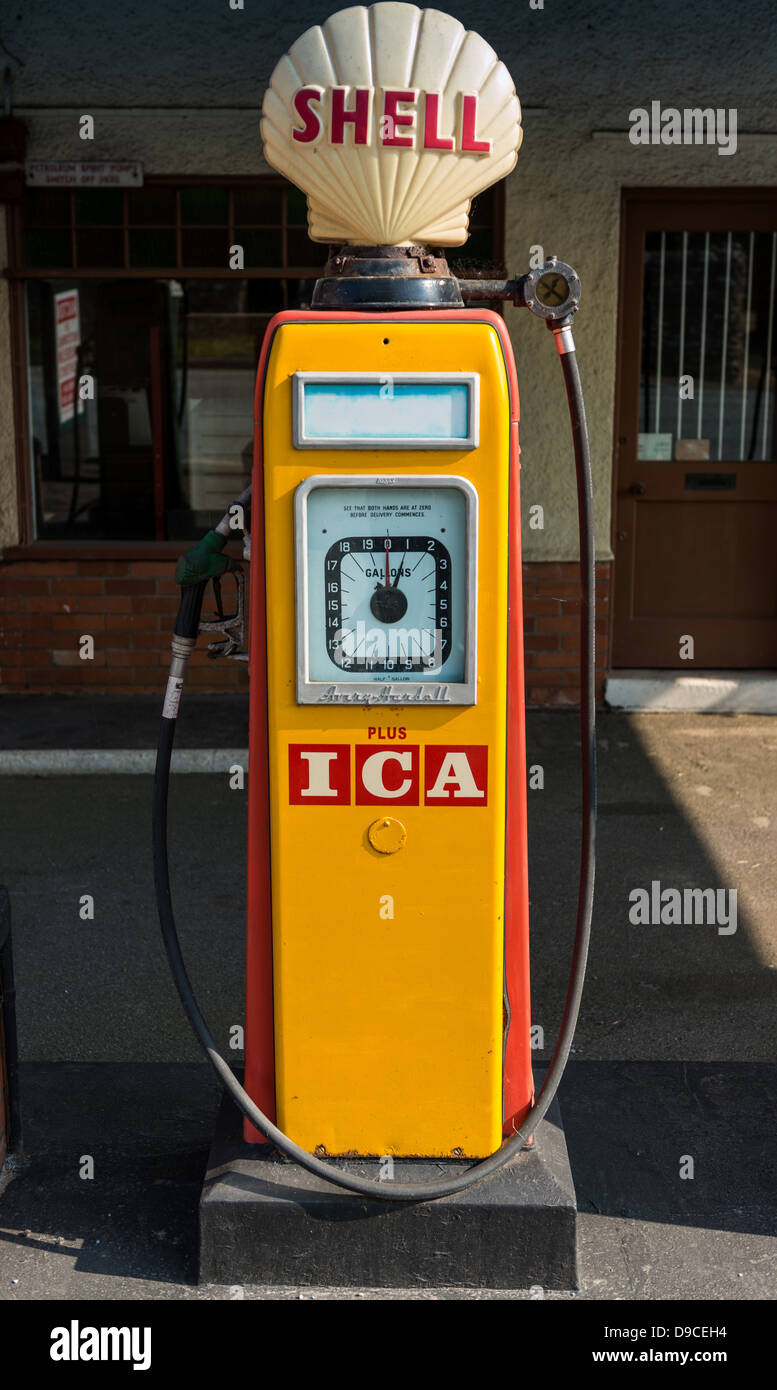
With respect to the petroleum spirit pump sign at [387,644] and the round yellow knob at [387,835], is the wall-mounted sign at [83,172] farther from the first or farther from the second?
the round yellow knob at [387,835]

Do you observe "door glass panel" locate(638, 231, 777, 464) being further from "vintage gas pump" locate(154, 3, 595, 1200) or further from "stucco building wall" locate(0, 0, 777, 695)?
"vintage gas pump" locate(154, 3, 595, 1200)

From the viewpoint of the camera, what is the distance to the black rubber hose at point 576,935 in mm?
2797

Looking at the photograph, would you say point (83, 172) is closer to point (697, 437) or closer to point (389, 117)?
point (697, 437)

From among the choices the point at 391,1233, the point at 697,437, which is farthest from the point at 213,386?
the point at 391,1233

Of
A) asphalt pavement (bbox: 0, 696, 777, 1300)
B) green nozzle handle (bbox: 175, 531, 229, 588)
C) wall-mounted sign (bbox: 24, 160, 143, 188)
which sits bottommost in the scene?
asphalt pavement (bbox: 0, 696, 777, 1300)

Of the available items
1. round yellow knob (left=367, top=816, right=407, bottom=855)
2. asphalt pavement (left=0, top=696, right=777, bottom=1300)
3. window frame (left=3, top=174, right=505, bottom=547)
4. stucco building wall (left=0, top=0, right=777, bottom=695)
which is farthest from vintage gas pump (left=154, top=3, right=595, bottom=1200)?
window frame (left=3, top=174, right=505, bottom=547)

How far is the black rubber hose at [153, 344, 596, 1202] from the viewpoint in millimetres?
2797

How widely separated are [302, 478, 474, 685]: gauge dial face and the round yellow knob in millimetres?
299

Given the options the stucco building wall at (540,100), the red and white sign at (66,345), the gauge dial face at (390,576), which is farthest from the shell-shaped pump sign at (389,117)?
the red and white sign at (66,345)

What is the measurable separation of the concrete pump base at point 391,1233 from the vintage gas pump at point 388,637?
7cm
